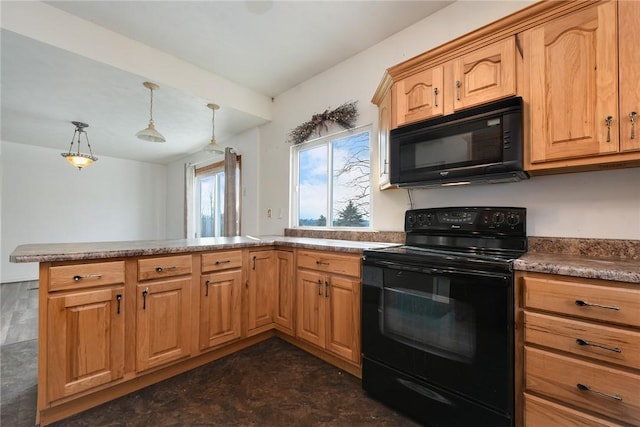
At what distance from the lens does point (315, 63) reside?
2.94m

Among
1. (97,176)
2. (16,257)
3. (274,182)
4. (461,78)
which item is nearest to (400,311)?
(461,78)

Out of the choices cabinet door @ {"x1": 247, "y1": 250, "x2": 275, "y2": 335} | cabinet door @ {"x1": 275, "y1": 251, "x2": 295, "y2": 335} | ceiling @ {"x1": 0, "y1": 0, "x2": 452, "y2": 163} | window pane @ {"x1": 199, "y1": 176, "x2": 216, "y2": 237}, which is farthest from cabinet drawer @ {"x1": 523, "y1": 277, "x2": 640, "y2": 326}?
window pane @ {"x1": 199, "y1": 176, "x2": 216, "y2": 237}

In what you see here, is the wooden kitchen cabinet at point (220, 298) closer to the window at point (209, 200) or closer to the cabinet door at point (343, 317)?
the cabinet door at point (343, 317)

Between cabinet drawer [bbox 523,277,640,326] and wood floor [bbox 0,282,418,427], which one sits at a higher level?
cabinet drawer [bbox 523,277,640,326]

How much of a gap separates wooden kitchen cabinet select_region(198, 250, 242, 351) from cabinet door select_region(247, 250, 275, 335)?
106 mm

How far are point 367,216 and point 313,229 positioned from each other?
0.67 meters

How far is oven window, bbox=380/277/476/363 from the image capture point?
1.37 metres

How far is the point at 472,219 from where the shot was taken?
69.5 inches

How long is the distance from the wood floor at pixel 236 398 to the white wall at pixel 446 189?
129cm

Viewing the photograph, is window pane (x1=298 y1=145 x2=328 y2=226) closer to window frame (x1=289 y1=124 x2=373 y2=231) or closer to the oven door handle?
window frame (x1=289 y1=124 x2=373 y2=231)

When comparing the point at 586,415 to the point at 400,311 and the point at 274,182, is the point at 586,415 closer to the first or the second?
the point at 400,311

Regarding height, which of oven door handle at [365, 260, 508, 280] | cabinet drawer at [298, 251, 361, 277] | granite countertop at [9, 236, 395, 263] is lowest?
cabinet drawer at [298, 251, 361, 277]

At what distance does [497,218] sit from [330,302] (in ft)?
4.10

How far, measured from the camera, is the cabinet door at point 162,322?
1.78 m
